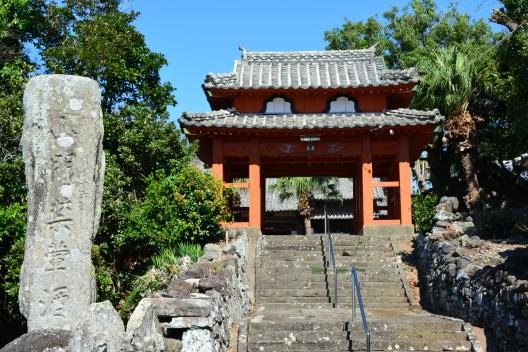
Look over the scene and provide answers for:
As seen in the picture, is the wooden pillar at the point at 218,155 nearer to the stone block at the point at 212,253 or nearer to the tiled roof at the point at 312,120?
the tiled roof at the point at 312,120

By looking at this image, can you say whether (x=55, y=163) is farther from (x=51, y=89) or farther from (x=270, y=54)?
(x=270, y=54)

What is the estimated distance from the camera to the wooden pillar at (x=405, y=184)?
1574 centimetres

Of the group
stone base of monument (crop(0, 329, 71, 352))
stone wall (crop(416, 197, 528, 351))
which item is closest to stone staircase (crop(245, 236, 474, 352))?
stone wall (crop(416, 197, 528, 351))

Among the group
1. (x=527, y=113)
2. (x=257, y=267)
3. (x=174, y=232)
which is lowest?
(x=257, y=267)

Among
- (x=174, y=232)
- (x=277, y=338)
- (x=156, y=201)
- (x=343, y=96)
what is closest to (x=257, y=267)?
(x=174, y=232)

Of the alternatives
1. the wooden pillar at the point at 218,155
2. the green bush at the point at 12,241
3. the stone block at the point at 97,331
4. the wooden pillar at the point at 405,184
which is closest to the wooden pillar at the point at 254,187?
the wooden pillar at the point at 218,155

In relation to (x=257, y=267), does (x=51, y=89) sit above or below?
above

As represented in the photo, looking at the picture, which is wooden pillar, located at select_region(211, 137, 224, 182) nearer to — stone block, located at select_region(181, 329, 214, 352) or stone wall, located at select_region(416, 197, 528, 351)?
stone wall, located at select_region(416, 197, 528, 351)

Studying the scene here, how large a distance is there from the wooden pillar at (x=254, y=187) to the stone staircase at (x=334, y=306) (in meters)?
1.18

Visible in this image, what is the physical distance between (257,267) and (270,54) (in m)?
9.58

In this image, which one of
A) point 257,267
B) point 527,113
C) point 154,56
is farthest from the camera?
point 154,56

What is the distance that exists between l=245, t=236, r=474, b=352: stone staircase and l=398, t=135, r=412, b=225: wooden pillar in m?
1.28

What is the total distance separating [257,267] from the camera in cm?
1312

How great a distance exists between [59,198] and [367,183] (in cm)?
1078
